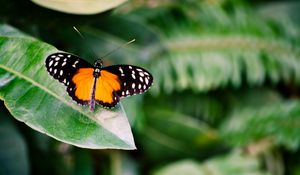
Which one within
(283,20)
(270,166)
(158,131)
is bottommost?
(270,166)

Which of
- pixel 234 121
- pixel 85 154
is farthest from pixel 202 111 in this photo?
pixel 85 154

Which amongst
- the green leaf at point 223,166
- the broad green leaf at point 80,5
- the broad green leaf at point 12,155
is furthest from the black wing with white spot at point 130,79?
→ the green leaf at point 223,166

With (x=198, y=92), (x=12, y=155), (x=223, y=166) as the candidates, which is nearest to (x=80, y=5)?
(x=12, y=155)

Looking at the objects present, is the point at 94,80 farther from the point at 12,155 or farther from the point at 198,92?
the point at 198,92

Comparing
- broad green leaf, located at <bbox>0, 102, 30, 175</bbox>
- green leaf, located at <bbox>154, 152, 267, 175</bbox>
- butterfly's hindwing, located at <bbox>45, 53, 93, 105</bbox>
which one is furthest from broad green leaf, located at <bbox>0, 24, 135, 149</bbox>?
green leaf, located at <bbox>154, 152, 267, 175</bbox>

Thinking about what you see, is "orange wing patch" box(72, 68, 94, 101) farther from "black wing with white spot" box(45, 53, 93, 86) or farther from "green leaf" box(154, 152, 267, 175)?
"green leaf" box(154, 152, 267, 175)

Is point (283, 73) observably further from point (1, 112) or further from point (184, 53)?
point (1, 112)
